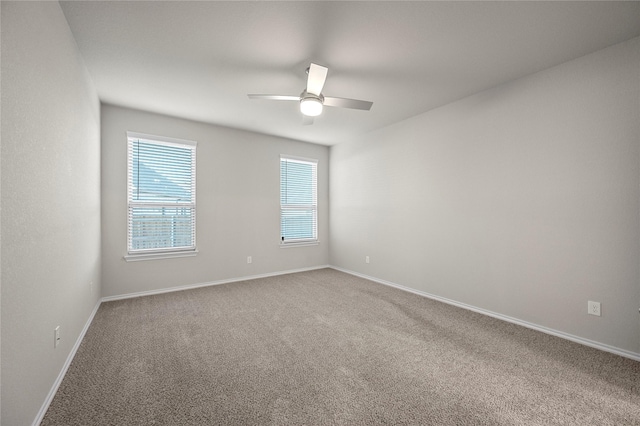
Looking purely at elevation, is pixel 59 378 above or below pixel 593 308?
below

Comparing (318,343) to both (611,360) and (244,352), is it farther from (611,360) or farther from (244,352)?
(611,360)

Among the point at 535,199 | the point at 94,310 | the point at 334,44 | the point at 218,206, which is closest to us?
the point at 334,44

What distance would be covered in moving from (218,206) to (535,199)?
14.1 ft

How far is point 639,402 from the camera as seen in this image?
1.69 metres

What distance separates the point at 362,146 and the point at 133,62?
11.6ft

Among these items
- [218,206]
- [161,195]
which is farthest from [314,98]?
[161,195]

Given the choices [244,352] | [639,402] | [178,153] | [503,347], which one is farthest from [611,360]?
[178,153]

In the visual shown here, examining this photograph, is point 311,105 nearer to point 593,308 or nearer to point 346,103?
point 346,103

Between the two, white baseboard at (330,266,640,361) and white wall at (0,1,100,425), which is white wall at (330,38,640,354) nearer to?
white baseboard at (330,266,640,361)

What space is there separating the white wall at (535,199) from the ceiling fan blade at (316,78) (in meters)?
2.02

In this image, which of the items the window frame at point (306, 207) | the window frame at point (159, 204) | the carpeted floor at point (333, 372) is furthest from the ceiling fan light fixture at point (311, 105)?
the window frame at point (306, 207)

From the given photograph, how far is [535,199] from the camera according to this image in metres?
2.77

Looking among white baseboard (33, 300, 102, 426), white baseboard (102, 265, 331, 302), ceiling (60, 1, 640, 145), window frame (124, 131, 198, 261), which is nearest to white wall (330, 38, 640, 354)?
ceiling (60, 1, 640, 145)

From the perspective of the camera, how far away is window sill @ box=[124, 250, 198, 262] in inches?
148
